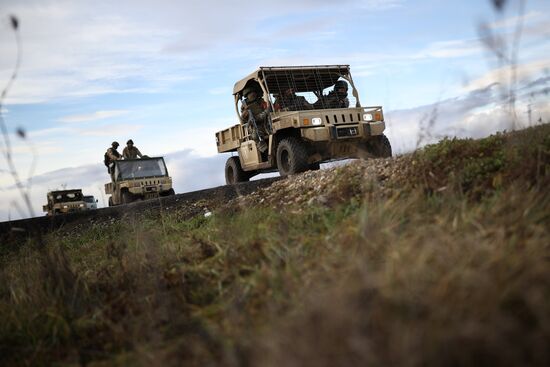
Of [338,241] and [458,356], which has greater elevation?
[338,241]

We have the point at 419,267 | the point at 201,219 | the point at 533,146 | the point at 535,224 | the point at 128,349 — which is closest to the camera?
the point at 419,267

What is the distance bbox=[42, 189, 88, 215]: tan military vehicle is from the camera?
22422mm

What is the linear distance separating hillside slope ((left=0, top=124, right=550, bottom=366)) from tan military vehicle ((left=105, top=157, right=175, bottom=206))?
9813 mm

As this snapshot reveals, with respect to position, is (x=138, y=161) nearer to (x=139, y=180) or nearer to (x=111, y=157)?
(x=139, y=180)

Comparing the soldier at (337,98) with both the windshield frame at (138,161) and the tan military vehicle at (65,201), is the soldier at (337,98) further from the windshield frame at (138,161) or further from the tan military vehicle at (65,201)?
the tan military vehicle at (65,201)

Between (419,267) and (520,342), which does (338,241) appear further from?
(520,342)

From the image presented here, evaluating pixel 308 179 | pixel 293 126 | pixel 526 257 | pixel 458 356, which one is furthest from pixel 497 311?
pixel 293 126

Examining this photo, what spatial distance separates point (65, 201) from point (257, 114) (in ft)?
48.5

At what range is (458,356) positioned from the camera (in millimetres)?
1664

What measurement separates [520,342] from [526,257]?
2.10 ft

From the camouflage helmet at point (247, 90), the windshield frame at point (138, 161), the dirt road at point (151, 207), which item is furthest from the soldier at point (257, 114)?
the windshield frame at point (138, 161)

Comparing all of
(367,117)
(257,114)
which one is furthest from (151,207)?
(367,117)

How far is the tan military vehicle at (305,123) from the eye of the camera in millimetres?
10430

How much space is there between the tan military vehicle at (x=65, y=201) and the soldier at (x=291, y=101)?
559 inches
